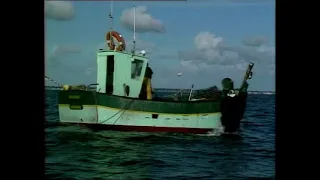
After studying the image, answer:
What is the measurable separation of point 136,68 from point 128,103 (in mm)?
818

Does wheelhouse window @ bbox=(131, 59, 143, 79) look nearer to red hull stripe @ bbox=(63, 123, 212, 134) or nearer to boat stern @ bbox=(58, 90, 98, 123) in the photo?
boat stern @ bbox=(58, 90, 98, 123)

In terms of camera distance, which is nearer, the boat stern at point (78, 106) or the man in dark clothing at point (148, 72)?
Answer: the boat stern at point (78, 106)

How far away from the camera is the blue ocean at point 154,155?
6.06m

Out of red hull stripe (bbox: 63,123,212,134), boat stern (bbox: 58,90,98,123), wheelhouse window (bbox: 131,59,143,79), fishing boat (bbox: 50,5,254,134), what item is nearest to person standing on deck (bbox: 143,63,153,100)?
fishing boat (bbox: 50,5,254,134)

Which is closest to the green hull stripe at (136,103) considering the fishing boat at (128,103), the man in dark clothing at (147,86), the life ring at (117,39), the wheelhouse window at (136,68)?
the fishing boat at (128,103)

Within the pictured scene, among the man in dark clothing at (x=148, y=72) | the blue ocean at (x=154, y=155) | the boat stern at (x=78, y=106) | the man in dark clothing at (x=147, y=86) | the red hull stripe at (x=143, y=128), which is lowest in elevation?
the blue ocean at (x=154, y=155)

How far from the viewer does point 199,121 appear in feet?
31.1

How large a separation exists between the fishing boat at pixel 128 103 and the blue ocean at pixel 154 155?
0.80 ft

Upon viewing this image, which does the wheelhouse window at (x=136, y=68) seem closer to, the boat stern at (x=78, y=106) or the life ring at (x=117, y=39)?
the life ring at (x=117, y=39)

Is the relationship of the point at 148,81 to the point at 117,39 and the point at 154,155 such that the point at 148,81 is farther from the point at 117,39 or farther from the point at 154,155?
the point at 154,155

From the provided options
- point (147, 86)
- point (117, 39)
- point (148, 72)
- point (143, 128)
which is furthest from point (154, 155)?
point (117, 39)

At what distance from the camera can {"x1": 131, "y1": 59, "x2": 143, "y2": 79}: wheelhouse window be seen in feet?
30.9
